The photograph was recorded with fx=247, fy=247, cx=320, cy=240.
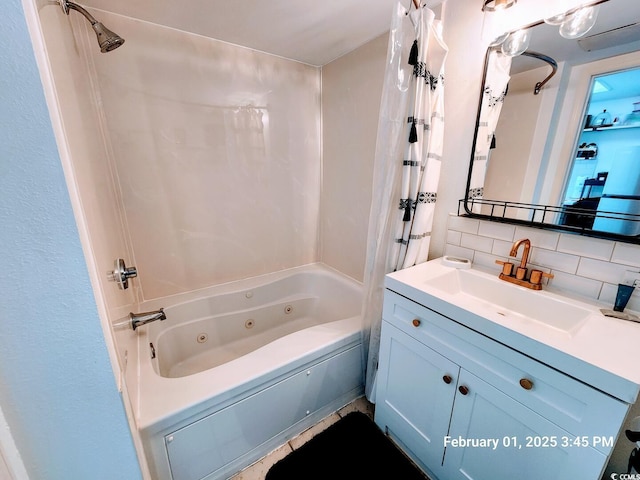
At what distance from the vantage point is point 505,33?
105cm

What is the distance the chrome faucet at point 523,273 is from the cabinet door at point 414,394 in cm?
Result: 47

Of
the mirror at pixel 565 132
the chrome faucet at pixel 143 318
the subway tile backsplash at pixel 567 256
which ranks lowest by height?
the chrome faucet at pixel 143 318

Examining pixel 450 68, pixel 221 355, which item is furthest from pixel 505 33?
pixel 221 355

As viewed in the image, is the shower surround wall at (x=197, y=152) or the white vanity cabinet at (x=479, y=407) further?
the shower surround wall at (x=197, y=152)

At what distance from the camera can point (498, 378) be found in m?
0.82

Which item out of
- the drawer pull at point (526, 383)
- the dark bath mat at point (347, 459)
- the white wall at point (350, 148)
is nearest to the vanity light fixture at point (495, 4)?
the white wall at point (350, 148)

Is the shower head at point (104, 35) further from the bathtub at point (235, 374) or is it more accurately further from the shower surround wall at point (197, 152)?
the bathtub at point (235, 374)

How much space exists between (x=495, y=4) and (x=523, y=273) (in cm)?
113

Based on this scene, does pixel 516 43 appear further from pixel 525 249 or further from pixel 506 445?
pixel 506 445

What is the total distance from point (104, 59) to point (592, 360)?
2381 mm

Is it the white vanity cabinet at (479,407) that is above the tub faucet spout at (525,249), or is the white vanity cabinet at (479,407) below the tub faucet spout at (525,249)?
below

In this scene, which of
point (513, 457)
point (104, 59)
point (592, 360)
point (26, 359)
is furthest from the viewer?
point (104, 59)

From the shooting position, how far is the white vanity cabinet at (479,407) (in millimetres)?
656

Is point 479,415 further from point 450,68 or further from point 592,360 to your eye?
point 450,68
